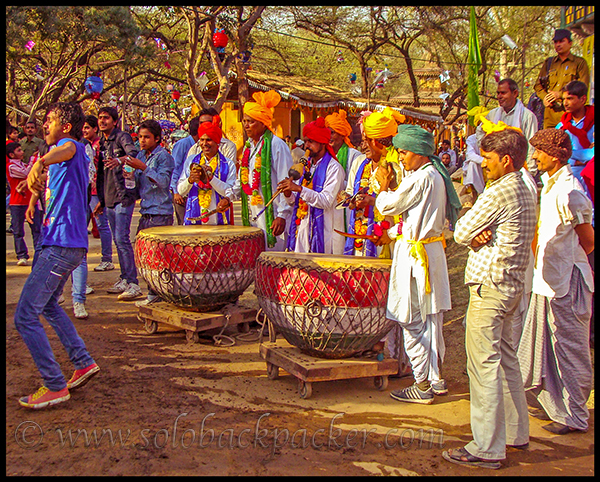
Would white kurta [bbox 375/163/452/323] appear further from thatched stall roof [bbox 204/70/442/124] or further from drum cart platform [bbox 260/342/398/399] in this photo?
thatched stall roof [bbox 204/70/442/124]

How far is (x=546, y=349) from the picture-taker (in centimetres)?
380

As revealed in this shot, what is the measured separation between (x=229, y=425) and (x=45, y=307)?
1.51 meters

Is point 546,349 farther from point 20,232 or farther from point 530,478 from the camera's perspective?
point 20,232

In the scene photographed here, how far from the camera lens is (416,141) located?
388cm

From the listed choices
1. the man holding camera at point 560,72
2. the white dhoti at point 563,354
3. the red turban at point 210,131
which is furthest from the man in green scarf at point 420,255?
the man holding camera at point 560,72

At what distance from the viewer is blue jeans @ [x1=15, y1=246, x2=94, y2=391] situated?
3643mm

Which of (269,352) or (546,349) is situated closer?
(546,349)

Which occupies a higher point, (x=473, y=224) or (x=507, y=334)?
(x=473, y=224)

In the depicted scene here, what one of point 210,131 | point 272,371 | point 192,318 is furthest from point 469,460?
point 210,131

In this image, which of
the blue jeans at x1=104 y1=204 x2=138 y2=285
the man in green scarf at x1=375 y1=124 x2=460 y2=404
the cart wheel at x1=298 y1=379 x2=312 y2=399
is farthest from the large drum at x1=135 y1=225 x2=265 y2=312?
→ the man in green scarf at x1=375 y1=124 x2=460 y2=404

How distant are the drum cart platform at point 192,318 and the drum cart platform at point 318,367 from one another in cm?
86

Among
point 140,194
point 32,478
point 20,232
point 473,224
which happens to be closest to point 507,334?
point 473,224

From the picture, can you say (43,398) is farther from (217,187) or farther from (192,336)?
(217,187)

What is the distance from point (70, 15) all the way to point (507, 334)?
15735 millimetres
